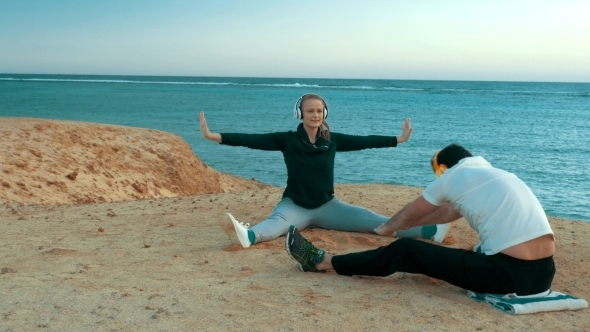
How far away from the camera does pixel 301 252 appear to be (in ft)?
17.7

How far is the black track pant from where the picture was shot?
14.9 feet

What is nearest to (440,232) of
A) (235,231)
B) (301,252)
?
(301,252)

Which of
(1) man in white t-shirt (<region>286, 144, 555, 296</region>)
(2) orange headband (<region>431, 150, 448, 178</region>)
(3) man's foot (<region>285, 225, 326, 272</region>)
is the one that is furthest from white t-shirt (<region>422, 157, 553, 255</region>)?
(3) man's foot (<region>285, 225, 326, 272</region>)

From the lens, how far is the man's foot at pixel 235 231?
616 centimetres

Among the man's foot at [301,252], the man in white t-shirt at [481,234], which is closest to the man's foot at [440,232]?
the man in white t-shirt at [481,234]

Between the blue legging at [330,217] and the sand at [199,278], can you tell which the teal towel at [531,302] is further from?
the blue legging at [330,217]

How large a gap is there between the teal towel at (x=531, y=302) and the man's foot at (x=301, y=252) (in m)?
1.34

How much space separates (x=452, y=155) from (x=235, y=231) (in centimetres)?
240

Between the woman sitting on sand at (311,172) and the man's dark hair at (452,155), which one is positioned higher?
the man's dark hair at (452,155)

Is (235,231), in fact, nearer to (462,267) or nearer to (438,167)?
(438,167)

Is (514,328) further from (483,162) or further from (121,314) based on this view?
(121,314)

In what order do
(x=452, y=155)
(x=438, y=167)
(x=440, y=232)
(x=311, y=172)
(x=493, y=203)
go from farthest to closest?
(x=311, y=172) < (x=440, y=232) < (x=438, y=167) < (x=452, y=155) < (x=493, y=203)

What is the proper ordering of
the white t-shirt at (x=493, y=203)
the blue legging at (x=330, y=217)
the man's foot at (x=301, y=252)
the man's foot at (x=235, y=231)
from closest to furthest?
the white t-shirt at (x=493, y=203) → the man's foot at (x=301, y=252) → the man's foot at (x=235, y=231) → the blue legging at (x=330, y=217)

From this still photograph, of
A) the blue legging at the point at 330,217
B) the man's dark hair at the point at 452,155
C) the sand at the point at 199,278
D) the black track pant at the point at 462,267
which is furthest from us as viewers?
the blue legging at the point at 330,217
